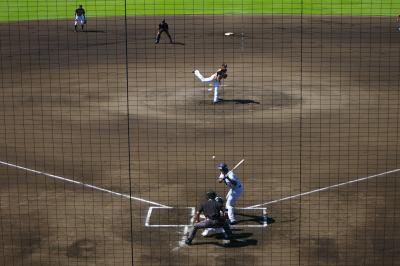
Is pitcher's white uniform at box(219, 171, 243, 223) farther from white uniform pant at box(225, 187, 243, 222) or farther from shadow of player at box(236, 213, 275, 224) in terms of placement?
shadow of player at box(236, 213, 275, 224)

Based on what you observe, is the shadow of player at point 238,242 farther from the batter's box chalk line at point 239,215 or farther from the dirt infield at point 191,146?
the batter's box chalk line at point 239,215

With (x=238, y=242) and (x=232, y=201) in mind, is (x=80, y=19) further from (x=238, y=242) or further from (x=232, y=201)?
(x=238, y=242)

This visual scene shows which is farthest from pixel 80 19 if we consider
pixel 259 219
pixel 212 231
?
pixel 212 231

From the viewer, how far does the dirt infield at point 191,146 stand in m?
16.0

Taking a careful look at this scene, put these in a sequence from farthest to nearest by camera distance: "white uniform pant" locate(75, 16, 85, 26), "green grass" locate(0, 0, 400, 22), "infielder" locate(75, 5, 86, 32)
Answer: "green grass" locate(0, 0, 400, 22)
"white uniform pant" locate(75, 16, 85, 26)
"infielder" locate(75, 5, 86, 32)

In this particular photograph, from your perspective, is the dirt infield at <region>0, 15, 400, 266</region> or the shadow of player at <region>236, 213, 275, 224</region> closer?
the dirt infield at <region>0, 15, 400, 266</region>

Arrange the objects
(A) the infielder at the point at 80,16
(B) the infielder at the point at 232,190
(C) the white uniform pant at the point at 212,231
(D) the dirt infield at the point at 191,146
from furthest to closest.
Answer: (A) the infielder at the point at 80,16, (B) the infielder at the point at 232,190, (C) the white uniform pant at the point at 212,231, (D) the dirt infield at the point at 191,146

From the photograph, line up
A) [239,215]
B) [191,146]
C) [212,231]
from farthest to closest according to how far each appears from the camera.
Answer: [191,146] < [239,215] < [212,231]

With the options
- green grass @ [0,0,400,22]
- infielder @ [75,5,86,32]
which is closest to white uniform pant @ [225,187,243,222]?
infielder @ [75,5,86,32]

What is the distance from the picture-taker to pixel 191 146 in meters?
22.2

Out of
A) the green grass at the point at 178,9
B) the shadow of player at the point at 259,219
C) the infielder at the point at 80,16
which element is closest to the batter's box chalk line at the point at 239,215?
the shadow of player at the point at 259,219

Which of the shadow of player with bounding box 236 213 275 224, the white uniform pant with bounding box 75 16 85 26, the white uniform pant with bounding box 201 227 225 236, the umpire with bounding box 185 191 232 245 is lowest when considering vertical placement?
the white uniform pant with bounding box 201 227 225 236

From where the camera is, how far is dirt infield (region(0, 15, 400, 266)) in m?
Answer: 16.0

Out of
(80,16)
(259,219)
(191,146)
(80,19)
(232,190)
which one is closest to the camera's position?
(232,190)
